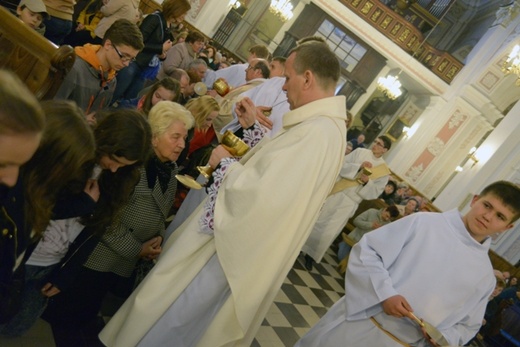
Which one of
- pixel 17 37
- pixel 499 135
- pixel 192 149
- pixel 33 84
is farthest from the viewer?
pixel 499 135

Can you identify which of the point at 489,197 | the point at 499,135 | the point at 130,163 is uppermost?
the point at 499,135

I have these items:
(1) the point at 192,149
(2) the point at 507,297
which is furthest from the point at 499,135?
(1) the point at 192,149

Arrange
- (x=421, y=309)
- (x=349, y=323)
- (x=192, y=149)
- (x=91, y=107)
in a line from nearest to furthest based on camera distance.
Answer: (x=421, y=309) < (x=349, y=323) < (x=91, y=107) < (x=192, y=149)

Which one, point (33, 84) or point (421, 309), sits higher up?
point (421, 309)

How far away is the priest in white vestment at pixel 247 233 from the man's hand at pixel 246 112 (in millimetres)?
522

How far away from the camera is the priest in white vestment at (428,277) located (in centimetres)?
208

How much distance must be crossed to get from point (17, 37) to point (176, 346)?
163 cm

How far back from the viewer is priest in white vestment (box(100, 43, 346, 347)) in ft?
5.88

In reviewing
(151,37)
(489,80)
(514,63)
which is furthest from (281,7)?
(151,37)

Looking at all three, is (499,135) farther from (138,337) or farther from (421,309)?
(138,337)

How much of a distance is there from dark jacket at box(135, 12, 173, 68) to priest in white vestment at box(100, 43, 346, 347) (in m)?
2.35

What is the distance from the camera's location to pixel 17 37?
5.38 ft

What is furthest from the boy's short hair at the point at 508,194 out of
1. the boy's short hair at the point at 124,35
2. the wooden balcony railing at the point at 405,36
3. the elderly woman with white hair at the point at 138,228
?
the wooden balcony railing at the point at 405,36

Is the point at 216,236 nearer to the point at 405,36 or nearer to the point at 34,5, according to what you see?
the point at 34,5
